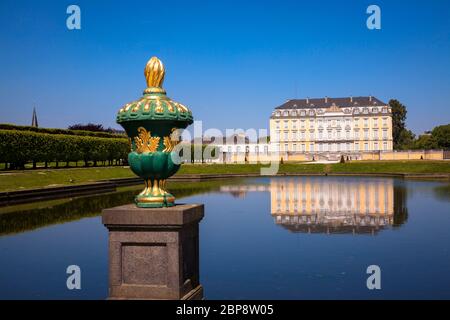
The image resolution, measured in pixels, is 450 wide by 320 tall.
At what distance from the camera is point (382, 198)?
19.0m

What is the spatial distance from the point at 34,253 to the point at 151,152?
4942 millimetres

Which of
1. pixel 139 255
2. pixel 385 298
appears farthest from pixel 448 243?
pixel 139 255

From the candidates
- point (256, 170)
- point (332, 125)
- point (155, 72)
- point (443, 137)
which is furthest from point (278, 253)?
point (443, 137)

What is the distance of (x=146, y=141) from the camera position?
536 centimetres

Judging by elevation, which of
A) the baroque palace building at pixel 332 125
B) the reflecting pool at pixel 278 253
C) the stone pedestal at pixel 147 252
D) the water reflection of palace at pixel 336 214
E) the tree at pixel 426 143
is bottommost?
A: the reflecting pool at pixel 278 253

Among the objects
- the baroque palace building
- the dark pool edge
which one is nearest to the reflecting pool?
the dark pool edge

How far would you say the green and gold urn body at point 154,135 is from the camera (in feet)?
17.2

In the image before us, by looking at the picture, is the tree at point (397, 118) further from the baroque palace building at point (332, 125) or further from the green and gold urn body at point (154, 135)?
the green and gold urn body at point (154, 135)

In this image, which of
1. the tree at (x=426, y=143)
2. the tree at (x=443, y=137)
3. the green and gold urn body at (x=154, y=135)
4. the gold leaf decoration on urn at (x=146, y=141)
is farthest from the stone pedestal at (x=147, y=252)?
the tree at (x=443, y=137)

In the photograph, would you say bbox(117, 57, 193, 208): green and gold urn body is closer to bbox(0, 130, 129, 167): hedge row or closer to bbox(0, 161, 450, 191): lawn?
bbox(0, 161, 450, 191): lawn

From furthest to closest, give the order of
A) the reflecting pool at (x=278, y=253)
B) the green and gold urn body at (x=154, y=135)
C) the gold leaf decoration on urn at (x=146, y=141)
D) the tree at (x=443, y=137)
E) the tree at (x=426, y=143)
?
the tree at (x=426, y=143) < the tree at (x=443, y=137) < the reflecting pool at (x=278, y=253) < the gold leaf decoration on urn at (x=146, y=141) < the green and gold urn body at (x=154, y=135)

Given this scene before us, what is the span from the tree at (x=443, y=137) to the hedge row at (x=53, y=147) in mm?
63160
